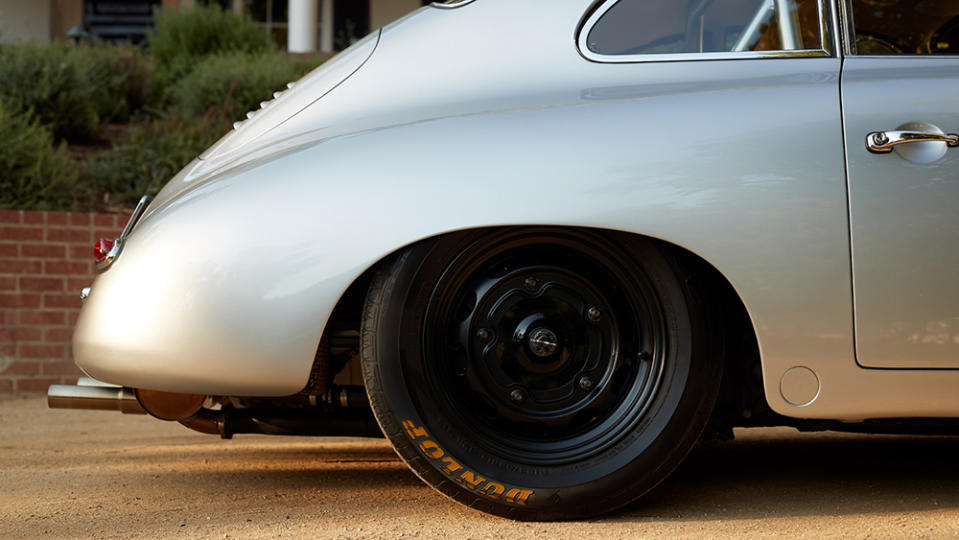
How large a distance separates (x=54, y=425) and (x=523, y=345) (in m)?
3.26

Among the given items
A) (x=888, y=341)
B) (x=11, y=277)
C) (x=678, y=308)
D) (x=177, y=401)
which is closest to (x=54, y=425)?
(x=11, y=277)

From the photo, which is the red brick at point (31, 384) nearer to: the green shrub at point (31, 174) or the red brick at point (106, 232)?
the red brick at point (106, 232)

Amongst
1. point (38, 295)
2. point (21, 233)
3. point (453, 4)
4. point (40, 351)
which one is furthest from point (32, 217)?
point (453, 4)

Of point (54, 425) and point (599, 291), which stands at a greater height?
point (599, 291)

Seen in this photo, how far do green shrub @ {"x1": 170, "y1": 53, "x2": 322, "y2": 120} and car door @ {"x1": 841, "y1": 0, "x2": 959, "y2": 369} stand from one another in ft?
21.3

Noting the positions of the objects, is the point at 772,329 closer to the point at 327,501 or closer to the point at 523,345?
the point at 523,345

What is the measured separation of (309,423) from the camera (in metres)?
2.81

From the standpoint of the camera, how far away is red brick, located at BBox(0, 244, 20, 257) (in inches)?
224

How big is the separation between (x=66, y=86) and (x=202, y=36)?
2.78m

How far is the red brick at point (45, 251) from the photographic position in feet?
18.8

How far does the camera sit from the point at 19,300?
572 cm

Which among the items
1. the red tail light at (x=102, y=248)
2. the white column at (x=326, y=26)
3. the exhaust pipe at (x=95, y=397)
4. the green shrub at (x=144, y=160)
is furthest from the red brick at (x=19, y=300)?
the white column at (x=326, y=26)

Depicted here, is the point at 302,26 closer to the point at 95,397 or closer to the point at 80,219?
the point at 80,219

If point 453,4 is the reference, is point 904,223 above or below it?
below
